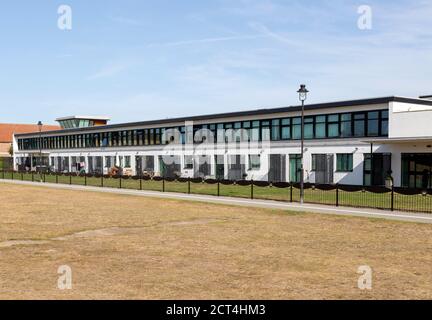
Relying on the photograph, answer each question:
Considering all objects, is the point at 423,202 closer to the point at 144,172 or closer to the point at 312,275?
the point at 312,275

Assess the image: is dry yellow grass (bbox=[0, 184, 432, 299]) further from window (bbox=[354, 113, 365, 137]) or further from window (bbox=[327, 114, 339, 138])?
window (bbox=[327, 114, 339, 138])

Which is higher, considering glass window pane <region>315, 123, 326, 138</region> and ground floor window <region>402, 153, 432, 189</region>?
glass window pane <region>315, 123, 326, 138</region>

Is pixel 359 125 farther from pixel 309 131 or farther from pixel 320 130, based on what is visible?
pixel 309 131

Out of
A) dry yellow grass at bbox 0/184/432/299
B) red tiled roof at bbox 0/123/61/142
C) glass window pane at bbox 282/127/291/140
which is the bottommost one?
dry yellow grass at bbox 0/184/432/299

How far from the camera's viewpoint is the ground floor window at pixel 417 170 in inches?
1296

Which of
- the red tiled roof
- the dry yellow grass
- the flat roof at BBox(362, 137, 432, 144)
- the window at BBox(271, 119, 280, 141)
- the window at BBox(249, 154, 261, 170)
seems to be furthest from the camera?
the red tiled roof

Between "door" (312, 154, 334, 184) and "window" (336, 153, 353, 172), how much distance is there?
1.62 ft

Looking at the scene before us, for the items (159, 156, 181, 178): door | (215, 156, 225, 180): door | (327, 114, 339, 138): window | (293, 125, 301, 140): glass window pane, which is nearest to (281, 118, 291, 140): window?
(293, 125, 301, 140): glass window pane

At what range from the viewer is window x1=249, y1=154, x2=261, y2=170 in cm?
4481

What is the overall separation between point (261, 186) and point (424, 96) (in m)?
Result: 17.2

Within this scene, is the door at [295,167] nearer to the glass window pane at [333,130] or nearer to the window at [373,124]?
the glass window pane at [333,130]

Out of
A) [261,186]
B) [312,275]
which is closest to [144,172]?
[261,186]

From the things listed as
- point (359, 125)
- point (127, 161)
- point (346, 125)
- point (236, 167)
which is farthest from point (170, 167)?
point (359, 125)

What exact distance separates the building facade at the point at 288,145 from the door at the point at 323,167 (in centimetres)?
2
